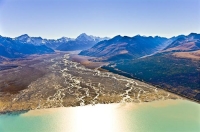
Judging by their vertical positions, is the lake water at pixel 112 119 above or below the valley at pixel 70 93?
below

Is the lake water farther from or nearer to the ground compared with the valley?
nearer to the ground

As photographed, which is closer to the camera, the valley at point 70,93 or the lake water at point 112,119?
the lake water at point 112,119

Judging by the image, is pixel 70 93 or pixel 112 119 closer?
pixel 112 119

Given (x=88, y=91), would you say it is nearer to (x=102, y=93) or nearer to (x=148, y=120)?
(x=102, y=93)

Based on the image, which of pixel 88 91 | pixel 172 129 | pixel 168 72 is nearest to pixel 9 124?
pixel 88 91

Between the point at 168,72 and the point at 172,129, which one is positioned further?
the point at 168,72

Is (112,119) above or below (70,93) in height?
below

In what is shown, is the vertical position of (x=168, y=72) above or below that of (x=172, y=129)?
above

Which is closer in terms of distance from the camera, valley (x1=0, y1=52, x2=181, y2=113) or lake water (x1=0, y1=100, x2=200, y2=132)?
lake water (x1=0, y1=100, x2=200, y2=132)
